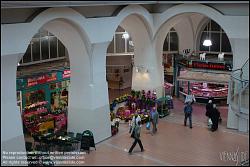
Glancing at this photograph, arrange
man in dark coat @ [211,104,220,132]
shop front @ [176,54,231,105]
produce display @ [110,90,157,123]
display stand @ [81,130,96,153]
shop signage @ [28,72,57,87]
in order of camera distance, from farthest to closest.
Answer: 1. shop front @ [176,54,231,105]
2. produce display @ [110,90,157,123]
3. shop signage @ [28,72,57,87]
4. man in dark coat @ [211,104,220,132]
5. display stand @ [81,130,96,153]

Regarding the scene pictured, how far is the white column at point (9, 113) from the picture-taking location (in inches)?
576

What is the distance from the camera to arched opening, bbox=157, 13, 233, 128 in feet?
76.7

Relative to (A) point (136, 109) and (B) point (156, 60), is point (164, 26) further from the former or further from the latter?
(A) point (136, 109)

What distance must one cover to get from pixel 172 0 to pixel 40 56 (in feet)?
27.1

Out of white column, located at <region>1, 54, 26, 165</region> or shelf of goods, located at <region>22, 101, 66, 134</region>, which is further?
shelf of goods, located at <region>22, 101, 66, 134</region>

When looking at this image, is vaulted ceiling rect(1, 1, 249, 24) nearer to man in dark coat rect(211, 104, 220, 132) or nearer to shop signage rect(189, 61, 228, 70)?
shop signage rect(189, 61, 228, 70)

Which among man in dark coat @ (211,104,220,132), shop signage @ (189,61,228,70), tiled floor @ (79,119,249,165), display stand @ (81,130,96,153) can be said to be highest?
shop signage @ (189,61,228,70)

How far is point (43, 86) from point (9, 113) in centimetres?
791

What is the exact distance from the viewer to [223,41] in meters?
27.1

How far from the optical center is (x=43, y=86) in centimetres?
2272

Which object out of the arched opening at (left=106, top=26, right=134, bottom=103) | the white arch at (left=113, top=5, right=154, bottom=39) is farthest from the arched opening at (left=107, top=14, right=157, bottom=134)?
the arched opening at (left=106, top=26, right=134, bottom=103)

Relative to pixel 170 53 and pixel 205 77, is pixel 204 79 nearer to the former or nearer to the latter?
pixel 205 77

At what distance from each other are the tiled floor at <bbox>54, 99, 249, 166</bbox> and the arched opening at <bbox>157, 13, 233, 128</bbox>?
6.20ft

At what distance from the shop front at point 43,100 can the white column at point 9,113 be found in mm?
3772
